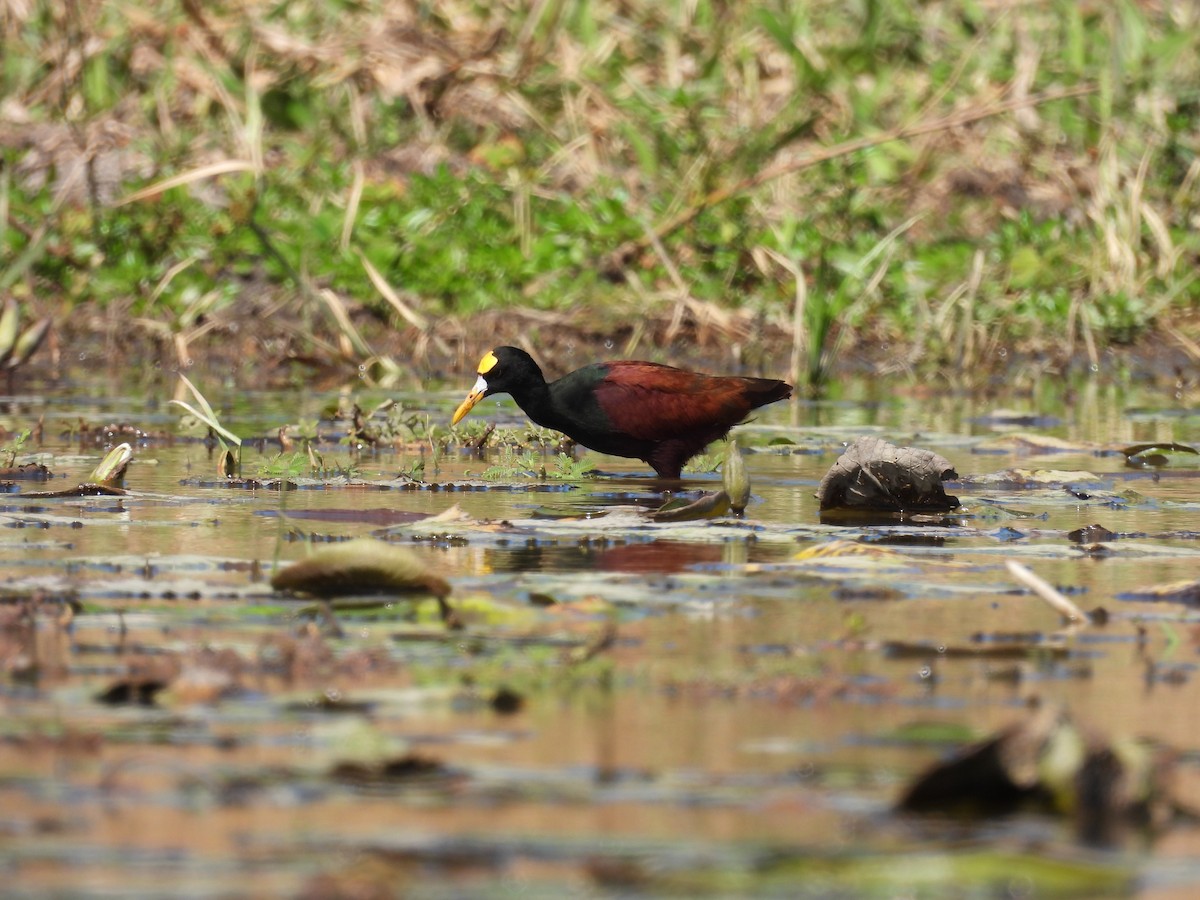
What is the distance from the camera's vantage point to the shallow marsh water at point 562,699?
110 inches

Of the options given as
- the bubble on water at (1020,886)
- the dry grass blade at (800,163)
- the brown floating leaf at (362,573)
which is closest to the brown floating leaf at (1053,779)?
the bubble on water at (1020,886)

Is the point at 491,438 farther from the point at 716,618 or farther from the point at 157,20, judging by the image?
the point at 157,20

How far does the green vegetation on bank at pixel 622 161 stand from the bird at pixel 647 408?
373 centimetres

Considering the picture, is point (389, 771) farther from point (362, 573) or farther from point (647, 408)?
point (647, 408)

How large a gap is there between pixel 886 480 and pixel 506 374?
2.37 metres

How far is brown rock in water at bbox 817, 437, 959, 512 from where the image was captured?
21.3 ft

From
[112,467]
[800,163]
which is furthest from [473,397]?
[800,163]

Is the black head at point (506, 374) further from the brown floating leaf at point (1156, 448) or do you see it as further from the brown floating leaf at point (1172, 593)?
the brown floating leaf at point (1172, 593)

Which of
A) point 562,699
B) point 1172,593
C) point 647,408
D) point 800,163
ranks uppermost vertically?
point 800,163

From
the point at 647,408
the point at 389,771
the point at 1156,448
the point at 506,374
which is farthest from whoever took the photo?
the point at 506,374

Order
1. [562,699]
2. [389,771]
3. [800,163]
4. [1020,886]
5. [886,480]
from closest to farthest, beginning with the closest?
[1020,886], [389,771], [562,699], [886,480], [800,163]

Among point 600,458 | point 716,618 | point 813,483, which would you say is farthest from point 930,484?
point 600,458

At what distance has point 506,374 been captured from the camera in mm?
8523

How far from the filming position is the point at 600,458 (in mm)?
9180
